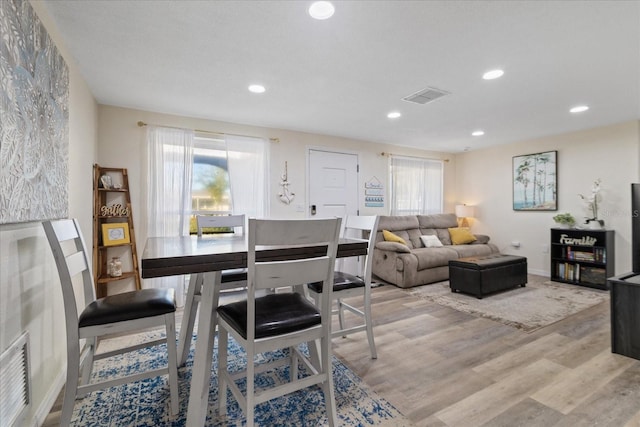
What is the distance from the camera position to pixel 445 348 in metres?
2.28

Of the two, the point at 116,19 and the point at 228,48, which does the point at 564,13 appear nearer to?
the point at 228,48

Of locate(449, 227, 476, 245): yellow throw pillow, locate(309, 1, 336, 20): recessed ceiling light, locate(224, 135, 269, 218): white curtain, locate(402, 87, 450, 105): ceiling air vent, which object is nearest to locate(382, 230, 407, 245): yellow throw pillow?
locate(449, 227, 476, 245): yellow throw pillow

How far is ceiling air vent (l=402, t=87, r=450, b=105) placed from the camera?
2.93 metres

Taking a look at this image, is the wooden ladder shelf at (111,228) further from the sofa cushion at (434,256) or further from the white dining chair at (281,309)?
the sofa cushion at (434,256)

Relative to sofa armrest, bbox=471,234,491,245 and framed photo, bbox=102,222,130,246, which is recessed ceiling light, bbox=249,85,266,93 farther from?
sofa armrest, bbox=471,234,491,245

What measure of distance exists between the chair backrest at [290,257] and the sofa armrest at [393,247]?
9.89ft

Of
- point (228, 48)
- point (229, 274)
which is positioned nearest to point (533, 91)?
point (228, 48)

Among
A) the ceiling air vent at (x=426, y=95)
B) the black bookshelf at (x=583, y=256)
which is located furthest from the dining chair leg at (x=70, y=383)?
the black bookshelf at (x=583, y=256)

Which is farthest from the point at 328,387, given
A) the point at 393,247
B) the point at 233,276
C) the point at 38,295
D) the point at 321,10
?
the point at 393,247

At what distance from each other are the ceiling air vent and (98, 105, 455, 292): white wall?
1.80 meters

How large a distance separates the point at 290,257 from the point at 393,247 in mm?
3161

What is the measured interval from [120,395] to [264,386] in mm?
843

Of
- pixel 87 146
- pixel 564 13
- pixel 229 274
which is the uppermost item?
pixel 564 13

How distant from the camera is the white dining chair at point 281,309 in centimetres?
116
